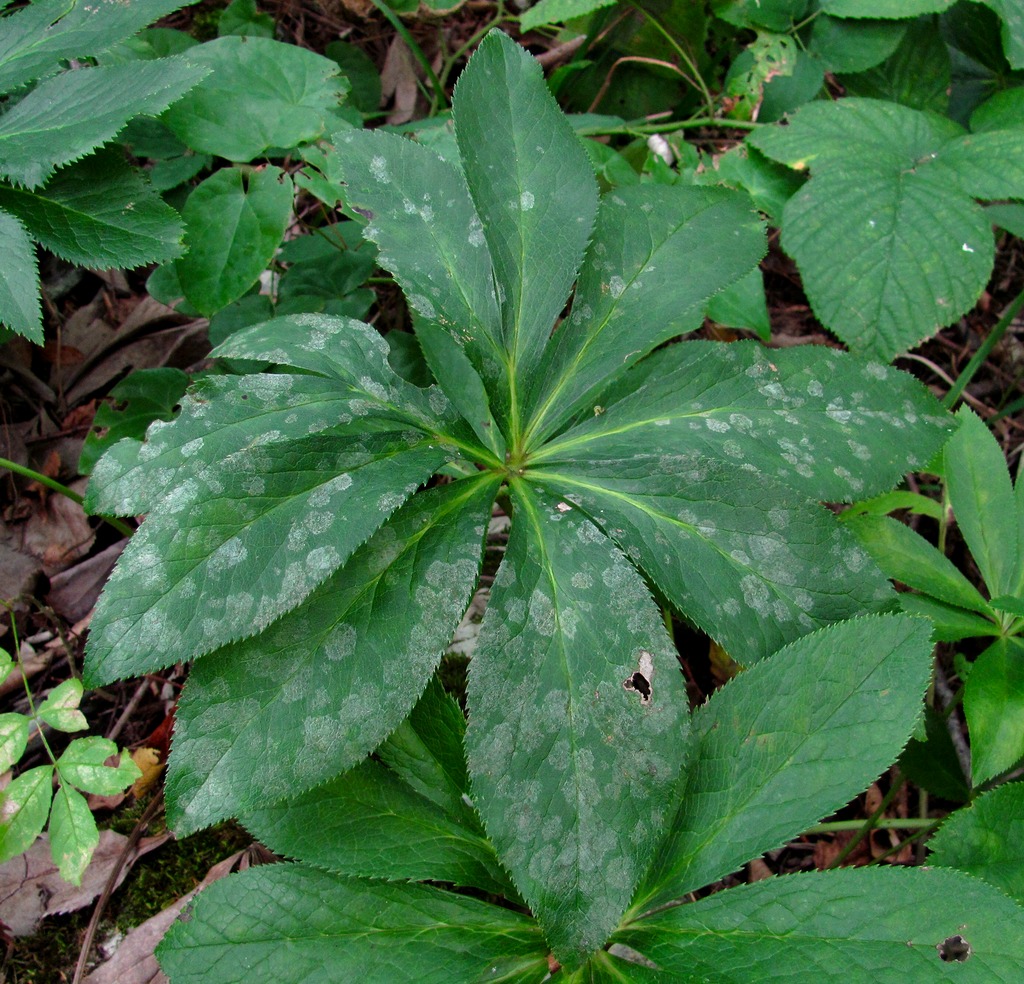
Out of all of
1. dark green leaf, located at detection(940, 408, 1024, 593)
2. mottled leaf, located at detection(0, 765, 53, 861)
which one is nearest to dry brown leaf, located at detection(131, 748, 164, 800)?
mottled leaf, located at detection(0, 765, 53, 861)

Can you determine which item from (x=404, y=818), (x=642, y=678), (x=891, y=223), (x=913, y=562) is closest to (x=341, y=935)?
(x=404, y=818)

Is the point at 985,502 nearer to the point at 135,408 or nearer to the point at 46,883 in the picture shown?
the point at 135,408

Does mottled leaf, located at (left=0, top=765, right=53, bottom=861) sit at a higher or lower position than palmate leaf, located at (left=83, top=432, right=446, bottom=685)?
lower

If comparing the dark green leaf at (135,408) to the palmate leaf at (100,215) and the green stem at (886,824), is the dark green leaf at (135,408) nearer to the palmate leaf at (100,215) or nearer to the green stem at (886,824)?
the palmate leaf at (100,215)

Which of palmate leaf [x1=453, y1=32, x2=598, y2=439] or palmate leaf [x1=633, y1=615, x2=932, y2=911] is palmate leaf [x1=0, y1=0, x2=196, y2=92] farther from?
palmate leaf [x1=633, y1=615, x2=932, y2=911]

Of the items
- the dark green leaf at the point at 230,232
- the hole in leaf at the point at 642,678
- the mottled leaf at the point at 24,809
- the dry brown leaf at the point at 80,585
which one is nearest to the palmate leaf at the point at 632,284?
the hole in leaf at the point at 642,678

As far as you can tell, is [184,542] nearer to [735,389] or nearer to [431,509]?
[431,509]
